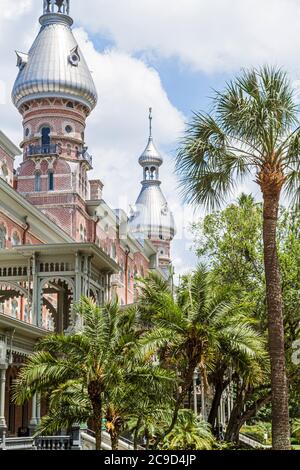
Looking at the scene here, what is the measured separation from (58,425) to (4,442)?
142 inches

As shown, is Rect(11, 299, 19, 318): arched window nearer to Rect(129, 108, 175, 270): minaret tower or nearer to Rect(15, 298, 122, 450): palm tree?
Rect(15, 298, 122, 450): palm tree

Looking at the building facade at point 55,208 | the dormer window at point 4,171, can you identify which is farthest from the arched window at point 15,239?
the dormer window at point 4,171

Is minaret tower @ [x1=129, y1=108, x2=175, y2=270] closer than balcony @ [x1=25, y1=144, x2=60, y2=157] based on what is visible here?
No

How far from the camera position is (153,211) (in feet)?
304

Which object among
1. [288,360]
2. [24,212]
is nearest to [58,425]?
[288,360]

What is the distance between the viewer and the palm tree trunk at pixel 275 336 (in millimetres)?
17656

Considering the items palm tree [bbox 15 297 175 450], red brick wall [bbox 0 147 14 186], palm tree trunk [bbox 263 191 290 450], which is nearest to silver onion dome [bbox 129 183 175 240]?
red brick wall [bbox 0 147 14 186]

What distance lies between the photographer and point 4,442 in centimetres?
2323

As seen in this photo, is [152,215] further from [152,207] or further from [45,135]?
[45,135]

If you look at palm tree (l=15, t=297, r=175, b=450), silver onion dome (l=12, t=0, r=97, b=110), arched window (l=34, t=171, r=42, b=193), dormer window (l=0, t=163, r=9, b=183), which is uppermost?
silver onion dome (l=12, t=0, r=97, b=110)

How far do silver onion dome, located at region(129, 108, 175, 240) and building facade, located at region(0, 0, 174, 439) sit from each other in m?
19.0

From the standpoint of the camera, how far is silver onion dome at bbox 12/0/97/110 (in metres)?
55.7

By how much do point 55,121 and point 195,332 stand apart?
123ft

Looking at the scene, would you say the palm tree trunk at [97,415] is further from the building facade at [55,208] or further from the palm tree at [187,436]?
the building facade at [55,208]
